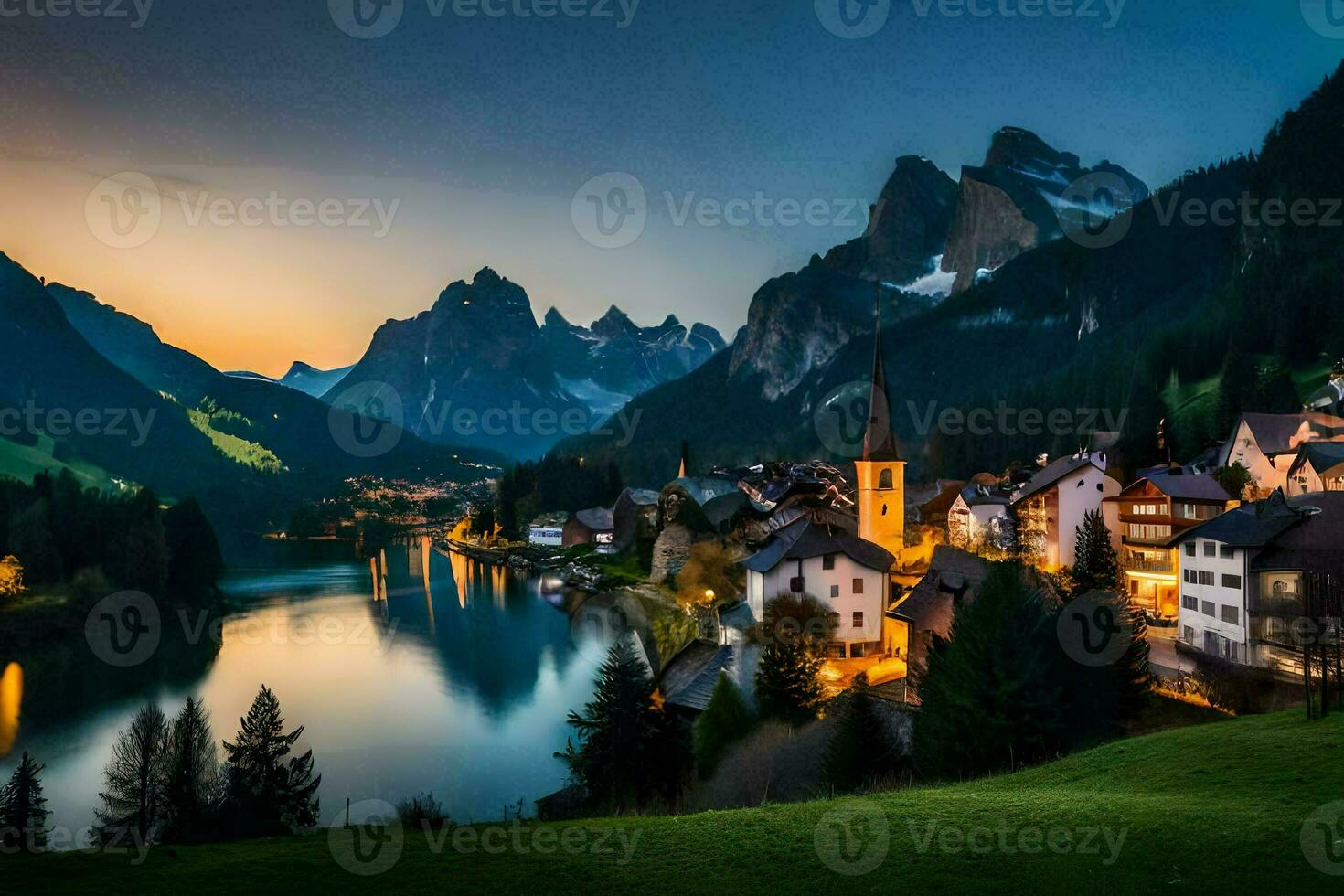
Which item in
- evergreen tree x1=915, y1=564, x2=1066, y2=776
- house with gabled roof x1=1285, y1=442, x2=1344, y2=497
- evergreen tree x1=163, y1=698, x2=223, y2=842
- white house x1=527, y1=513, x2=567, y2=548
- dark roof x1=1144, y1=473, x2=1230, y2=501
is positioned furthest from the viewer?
white house x1=527, y1=513, x2=567, y2=548

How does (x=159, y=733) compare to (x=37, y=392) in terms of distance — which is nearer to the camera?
(x=159, y=733)

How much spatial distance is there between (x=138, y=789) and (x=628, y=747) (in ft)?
44.1

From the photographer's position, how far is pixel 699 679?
31.5 meters

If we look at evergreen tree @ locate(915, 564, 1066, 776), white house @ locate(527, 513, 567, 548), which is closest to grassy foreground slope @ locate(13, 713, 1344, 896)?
evergreen tree @ locate(915, 564, 1066, 776)

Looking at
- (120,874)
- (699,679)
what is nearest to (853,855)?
(120,874)

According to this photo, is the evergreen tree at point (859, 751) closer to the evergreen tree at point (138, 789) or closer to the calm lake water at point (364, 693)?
the calm lake water at point (364, 693)

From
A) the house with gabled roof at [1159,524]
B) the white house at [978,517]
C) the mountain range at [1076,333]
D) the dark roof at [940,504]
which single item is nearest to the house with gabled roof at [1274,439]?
the house with gabled roof at [1159,524]

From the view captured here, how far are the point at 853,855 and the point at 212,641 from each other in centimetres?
4883

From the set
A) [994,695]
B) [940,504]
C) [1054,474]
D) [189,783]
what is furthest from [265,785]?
[940,504]

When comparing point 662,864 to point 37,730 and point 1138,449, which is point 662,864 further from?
point 1138,449

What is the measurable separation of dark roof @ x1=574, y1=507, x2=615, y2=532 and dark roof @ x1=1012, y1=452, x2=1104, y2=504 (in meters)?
53.9

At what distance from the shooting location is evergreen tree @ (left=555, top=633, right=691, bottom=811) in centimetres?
2489

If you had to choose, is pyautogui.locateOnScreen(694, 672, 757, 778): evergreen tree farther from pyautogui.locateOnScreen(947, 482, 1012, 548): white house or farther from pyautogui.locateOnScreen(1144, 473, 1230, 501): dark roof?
pyautogui.locateOnScreen(1144, 473, 1230, 501): dark roof

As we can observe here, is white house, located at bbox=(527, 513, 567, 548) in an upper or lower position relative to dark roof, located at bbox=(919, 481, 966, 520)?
lower
